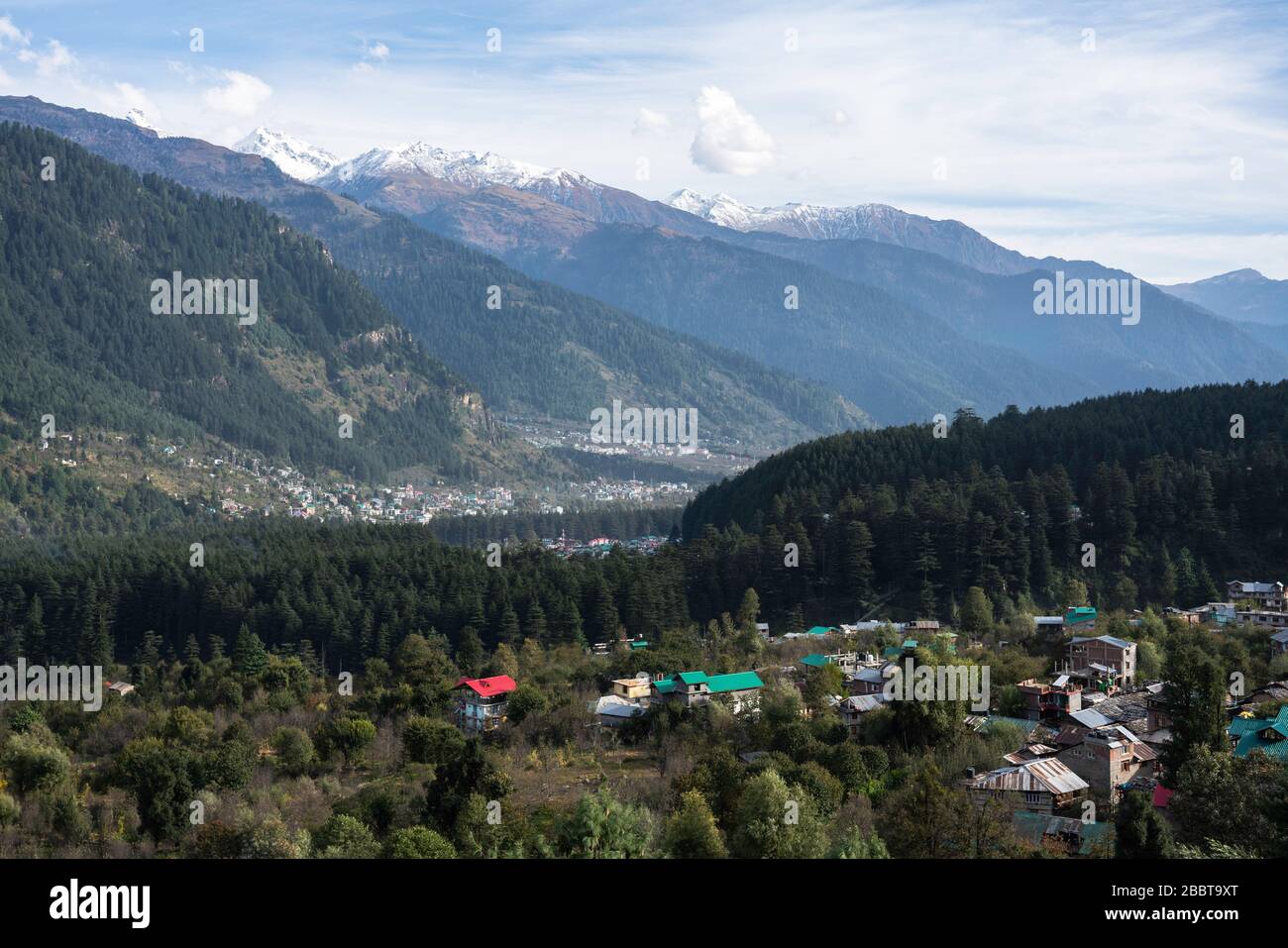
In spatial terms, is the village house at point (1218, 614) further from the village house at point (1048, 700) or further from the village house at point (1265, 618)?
the village house at point (1048, 700)

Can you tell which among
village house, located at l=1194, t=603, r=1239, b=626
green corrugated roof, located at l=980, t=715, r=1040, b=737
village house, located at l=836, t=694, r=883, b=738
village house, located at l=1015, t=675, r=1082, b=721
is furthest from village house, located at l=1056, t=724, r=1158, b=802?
village house, located at l=1194, t=603, r=1239, b=626

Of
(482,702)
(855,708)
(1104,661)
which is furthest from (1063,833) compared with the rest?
(482,702)

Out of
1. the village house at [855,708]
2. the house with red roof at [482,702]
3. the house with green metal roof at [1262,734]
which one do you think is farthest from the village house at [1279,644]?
the house with red roof at [482,702]

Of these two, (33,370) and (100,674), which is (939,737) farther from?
(33,370)

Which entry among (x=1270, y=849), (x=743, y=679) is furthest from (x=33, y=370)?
(x=1270, y=849)

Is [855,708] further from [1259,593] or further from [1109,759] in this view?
[1259,593]
